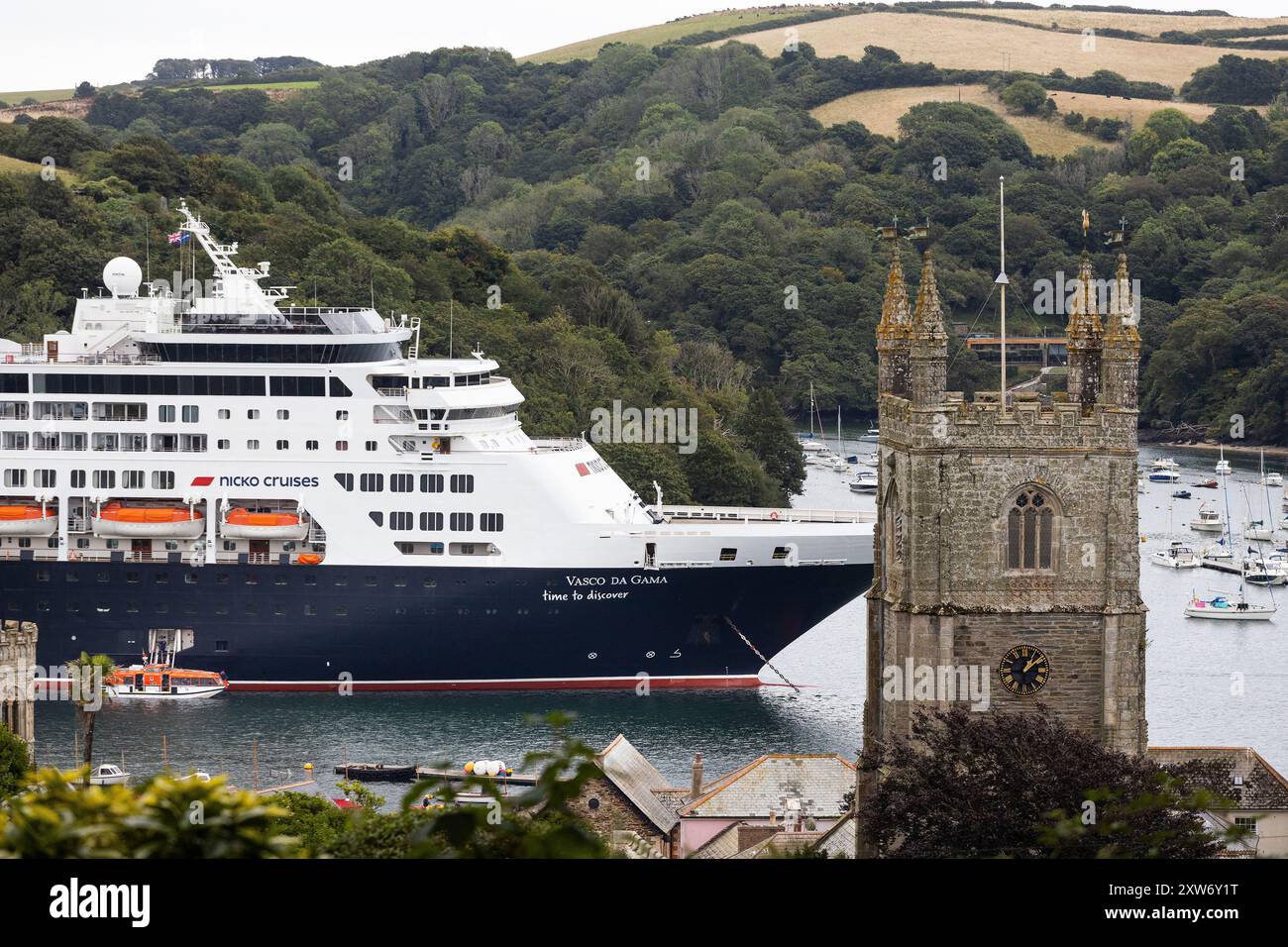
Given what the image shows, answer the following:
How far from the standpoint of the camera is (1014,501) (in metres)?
35.3

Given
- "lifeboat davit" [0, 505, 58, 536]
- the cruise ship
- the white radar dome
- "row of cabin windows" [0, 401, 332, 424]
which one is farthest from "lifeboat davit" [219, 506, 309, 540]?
the white radar dome

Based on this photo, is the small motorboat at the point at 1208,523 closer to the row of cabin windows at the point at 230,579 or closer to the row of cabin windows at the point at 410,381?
the row of cabin windows at the point at 410,381

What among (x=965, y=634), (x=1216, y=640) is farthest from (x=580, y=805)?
(x=1216, y=640)

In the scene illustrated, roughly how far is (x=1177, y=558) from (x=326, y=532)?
37113mm

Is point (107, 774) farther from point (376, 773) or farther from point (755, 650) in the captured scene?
point (755, 650)

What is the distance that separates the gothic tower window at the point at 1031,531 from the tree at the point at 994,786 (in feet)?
7.54

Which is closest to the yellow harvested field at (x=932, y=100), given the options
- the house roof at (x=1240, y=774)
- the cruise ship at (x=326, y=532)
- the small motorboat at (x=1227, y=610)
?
the small motorboat at (x=1227, y=610)

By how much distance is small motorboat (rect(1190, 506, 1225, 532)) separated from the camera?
9594cm

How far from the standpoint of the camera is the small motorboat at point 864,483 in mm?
105375

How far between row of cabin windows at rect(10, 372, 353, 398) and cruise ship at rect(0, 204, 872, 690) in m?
0.05

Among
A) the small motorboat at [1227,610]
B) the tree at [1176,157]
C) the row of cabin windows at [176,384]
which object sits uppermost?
the tree at [1176,157]

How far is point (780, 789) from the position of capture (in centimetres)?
4266
